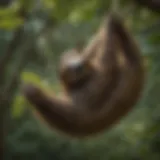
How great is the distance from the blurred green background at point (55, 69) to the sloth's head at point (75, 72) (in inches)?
2.7

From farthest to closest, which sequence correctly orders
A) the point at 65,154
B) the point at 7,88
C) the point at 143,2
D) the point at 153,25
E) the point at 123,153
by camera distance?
the point at 65,154 < the point at 123,153 < the point at 7,88 < the point at 153,25 < the point at 143,2

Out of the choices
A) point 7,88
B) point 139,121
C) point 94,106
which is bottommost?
point 94,106

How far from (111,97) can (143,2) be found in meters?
0.13

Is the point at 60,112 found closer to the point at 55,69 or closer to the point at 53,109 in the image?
the point at 53,109

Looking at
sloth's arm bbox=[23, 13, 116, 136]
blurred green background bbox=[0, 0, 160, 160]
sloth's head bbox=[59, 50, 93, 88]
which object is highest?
blurred green background bbox=[0, 0, 160, 160]

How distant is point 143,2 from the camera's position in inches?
26.3

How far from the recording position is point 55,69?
4.13ft

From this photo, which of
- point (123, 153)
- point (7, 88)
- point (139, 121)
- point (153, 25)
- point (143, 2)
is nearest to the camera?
point (143, 2)

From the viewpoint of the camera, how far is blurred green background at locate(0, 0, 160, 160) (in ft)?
2.71

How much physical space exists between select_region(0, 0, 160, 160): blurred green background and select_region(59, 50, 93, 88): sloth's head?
69mm

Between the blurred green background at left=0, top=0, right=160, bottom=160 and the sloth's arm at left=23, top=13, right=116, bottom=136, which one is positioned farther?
the blurred green background at left=0, top=0, right=160, bottom=160

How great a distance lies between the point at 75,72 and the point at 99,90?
70 mm

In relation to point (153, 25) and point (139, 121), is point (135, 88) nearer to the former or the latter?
point (153, 25)

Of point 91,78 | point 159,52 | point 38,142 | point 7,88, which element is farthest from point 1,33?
point 91,78
